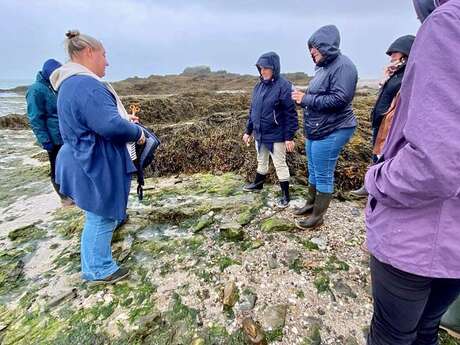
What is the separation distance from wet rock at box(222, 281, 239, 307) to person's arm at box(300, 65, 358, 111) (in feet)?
6.47

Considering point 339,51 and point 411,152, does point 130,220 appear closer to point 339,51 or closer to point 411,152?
point 339,51

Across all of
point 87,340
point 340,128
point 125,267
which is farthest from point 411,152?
point 125,267

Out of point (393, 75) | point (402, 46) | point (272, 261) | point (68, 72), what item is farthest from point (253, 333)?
point (402, 46)

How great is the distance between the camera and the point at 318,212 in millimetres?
3684

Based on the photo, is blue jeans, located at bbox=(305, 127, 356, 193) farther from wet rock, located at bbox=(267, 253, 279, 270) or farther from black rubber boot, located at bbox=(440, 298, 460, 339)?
black rubber boot, located at bbox=(440, 298, 460, 339)

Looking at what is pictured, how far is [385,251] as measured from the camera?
1.28 metres

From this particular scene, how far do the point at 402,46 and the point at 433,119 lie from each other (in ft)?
11.1

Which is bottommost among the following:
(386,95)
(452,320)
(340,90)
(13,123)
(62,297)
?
(13,123)

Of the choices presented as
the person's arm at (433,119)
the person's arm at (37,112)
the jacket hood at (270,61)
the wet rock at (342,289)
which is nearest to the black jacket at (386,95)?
the jacket hood at (270,61)

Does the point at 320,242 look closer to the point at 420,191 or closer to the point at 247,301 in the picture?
the point at 247,301

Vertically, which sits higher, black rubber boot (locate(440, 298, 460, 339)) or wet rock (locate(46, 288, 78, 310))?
black rubber boot (locate(440, 298, 460, 339))

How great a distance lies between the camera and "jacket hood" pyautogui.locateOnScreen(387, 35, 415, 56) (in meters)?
3.74

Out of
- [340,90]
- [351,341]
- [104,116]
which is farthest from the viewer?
[340,90]

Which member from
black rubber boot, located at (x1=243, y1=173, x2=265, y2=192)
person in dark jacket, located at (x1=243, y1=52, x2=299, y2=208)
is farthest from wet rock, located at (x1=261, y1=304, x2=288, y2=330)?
black rubber boot, located at (x1=243, y1=173, x2=265, y2=192)
